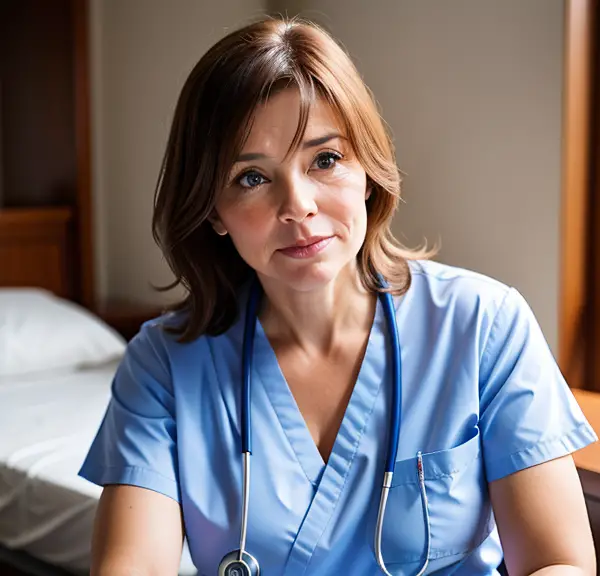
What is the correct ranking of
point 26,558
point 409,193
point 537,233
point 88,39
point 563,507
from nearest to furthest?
point 563,507
point 26,558
point 537,233
point 409,193
point 88,39

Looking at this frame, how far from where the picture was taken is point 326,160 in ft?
3.84

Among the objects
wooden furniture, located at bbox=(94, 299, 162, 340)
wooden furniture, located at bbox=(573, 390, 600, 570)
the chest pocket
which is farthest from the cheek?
wooden furniture, located at bbox=(94, 299, 162, 340)

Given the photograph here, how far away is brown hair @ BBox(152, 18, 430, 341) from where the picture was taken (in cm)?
113

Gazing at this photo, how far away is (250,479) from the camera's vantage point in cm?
119

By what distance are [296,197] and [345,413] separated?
27 cm

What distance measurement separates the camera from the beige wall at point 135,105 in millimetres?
2877

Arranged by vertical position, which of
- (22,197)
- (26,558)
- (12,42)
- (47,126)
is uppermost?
(12,42)

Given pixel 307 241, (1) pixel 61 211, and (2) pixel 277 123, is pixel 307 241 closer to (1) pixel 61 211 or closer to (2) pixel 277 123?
(2) pixel 277 123

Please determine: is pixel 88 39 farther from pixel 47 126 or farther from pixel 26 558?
pixel 26 558

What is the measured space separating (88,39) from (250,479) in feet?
7.18

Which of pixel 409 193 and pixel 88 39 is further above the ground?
pixel 88 39

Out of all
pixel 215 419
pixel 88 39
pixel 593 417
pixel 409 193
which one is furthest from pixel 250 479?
pixel 88 39

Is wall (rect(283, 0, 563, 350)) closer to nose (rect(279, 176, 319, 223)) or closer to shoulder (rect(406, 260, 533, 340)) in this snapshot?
shoulder (rect(406, 260, 533, 340))

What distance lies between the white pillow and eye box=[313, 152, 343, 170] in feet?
4.84
